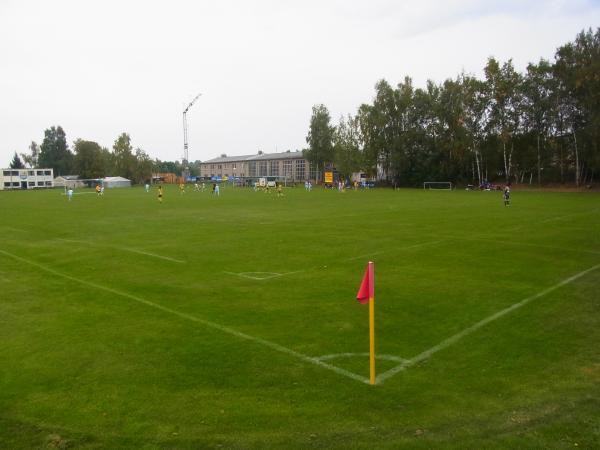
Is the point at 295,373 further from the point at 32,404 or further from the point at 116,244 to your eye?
the point at 116,244

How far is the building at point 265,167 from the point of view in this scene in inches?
5994

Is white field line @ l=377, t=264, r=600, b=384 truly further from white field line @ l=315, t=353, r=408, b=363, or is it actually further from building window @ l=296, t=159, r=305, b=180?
building window @ l=296, t=159, r=305, b=180

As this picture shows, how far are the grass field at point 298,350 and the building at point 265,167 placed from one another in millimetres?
122884

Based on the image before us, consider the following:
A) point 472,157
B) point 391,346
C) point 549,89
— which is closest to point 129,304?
point 391,346

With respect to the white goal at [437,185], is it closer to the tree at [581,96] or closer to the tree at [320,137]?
the tree at [581,96]

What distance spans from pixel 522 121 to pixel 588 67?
1406 cm

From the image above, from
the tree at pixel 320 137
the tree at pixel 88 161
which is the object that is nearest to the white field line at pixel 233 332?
the tree at pixel 320 137

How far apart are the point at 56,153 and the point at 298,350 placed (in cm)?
18975

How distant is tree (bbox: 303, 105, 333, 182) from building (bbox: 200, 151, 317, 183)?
20.3 m

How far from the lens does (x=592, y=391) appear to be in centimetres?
662

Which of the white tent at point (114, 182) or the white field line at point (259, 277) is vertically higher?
the white tent at point (114, 182)

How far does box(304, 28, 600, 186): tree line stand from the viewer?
6650 cm

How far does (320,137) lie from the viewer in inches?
4579

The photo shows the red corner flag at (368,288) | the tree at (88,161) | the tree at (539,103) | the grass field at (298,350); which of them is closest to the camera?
the grass field at (298,350)
